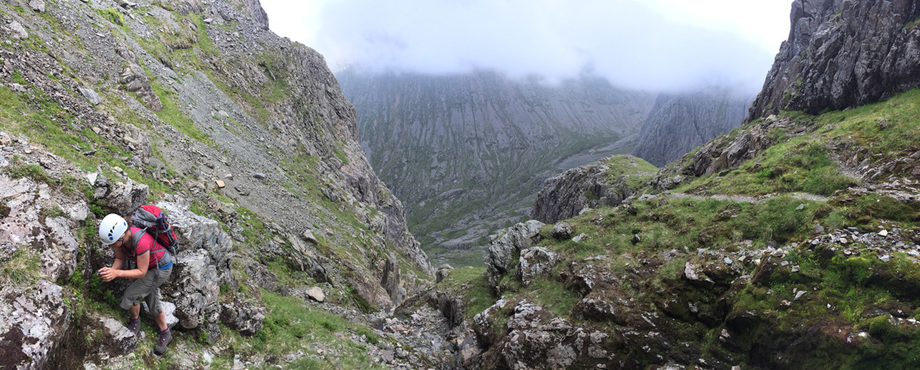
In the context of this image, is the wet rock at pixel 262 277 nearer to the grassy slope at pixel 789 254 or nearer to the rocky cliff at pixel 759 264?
the rocky cliff at pixel 759 264

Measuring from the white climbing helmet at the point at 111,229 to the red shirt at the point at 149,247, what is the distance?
462mm

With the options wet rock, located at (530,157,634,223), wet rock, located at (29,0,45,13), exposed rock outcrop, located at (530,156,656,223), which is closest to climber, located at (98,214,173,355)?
wet rock, located at (29,0,45,13)

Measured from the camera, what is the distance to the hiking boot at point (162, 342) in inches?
384

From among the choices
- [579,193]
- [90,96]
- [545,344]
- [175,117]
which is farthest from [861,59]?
[175,117]

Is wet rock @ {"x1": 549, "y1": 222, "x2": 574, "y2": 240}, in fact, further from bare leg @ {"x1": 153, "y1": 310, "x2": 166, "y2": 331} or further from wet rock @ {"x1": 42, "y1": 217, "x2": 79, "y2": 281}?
wet rock @ {"x1": 42, "y1": 217, "x2": 79, "y2": 281}

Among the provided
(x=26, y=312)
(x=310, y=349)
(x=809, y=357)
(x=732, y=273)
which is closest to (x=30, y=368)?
(x=26, y=312)

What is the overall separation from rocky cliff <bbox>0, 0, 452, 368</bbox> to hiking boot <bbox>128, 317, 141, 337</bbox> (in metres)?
0.25

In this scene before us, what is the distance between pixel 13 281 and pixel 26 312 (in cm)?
77

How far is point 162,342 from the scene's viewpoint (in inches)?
391

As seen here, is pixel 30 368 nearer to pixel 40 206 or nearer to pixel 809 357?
pixel 40 206

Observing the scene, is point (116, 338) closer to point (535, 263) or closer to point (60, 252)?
point (60, 252)

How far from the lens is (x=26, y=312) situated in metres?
7.15

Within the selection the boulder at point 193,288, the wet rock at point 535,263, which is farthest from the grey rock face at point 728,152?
the boulder at point 193,288

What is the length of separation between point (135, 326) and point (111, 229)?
313cm
